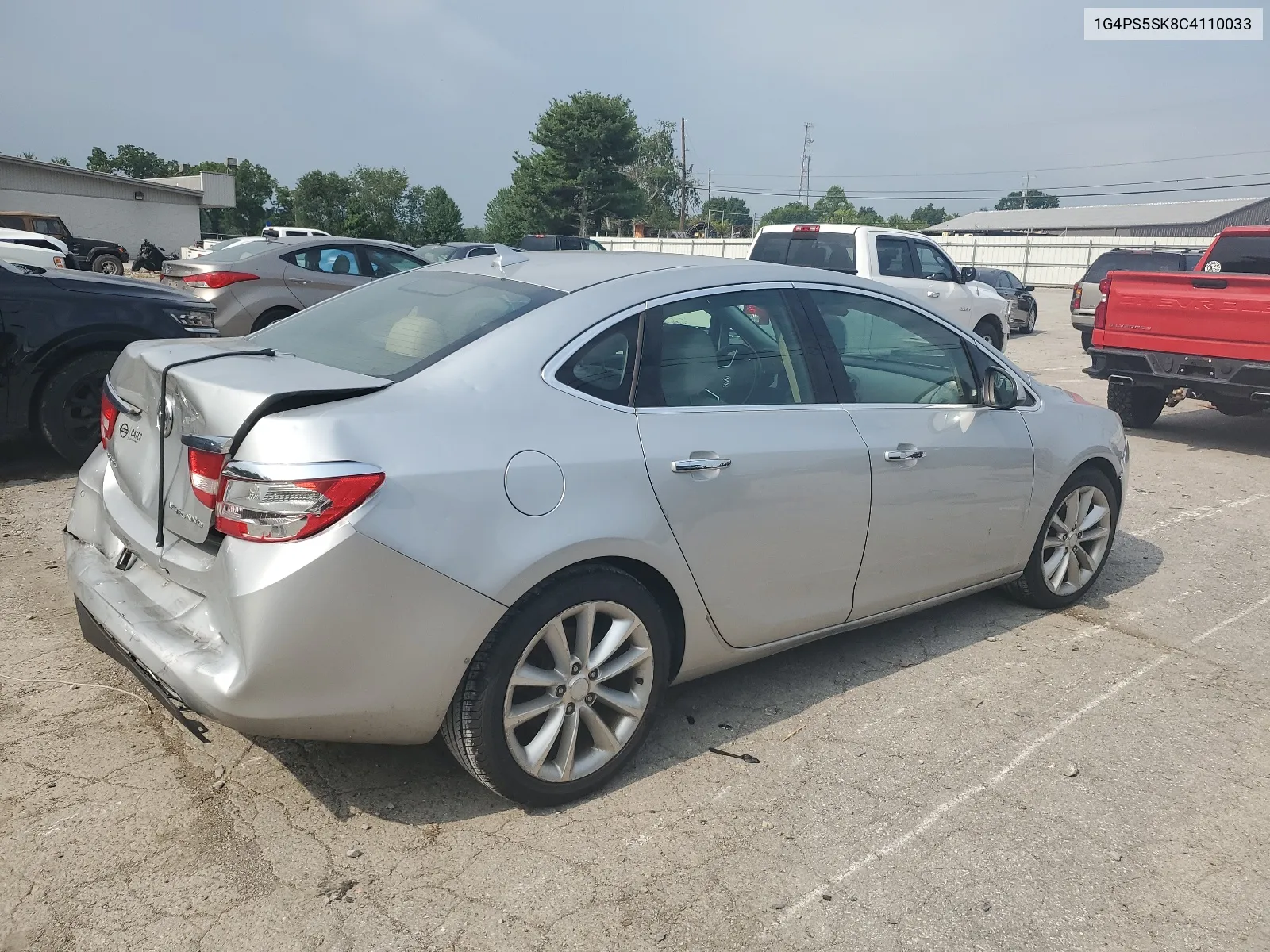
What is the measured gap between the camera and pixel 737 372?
138 inches

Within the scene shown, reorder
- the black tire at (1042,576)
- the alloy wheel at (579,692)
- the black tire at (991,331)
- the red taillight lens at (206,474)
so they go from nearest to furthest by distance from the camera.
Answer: the red taillight lens at (206,474)
the alloy wheel at (579,692)
the black tire at (1042,576)
the black tire at (991,331)

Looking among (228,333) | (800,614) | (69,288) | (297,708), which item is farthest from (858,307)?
(228,333)

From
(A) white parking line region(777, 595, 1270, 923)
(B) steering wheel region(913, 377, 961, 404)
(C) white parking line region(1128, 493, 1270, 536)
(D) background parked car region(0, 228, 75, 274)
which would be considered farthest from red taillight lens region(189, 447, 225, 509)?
(D) background parked car region(0, 228, 75, 274)

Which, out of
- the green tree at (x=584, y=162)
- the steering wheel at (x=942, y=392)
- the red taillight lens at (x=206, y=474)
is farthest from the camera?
the green tree at (x=584, y=162)

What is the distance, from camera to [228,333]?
1024 cm

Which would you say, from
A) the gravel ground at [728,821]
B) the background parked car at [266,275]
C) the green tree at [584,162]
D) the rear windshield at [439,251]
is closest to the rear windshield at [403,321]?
Result: the gravel ground at [728,821]

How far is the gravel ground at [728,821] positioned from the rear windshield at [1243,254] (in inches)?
294

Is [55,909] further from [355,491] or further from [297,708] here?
[355,491]

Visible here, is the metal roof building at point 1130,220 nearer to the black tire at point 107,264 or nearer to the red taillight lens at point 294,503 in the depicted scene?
the black tire at point 107,264

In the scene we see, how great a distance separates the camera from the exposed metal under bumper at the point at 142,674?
279 centimetres

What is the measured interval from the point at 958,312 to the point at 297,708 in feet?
35.7

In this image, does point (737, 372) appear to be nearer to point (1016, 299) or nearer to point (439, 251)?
point (439, 251)

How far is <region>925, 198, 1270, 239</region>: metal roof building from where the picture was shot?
6762cm

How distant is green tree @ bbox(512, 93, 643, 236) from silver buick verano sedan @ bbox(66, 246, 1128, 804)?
59321 mm
